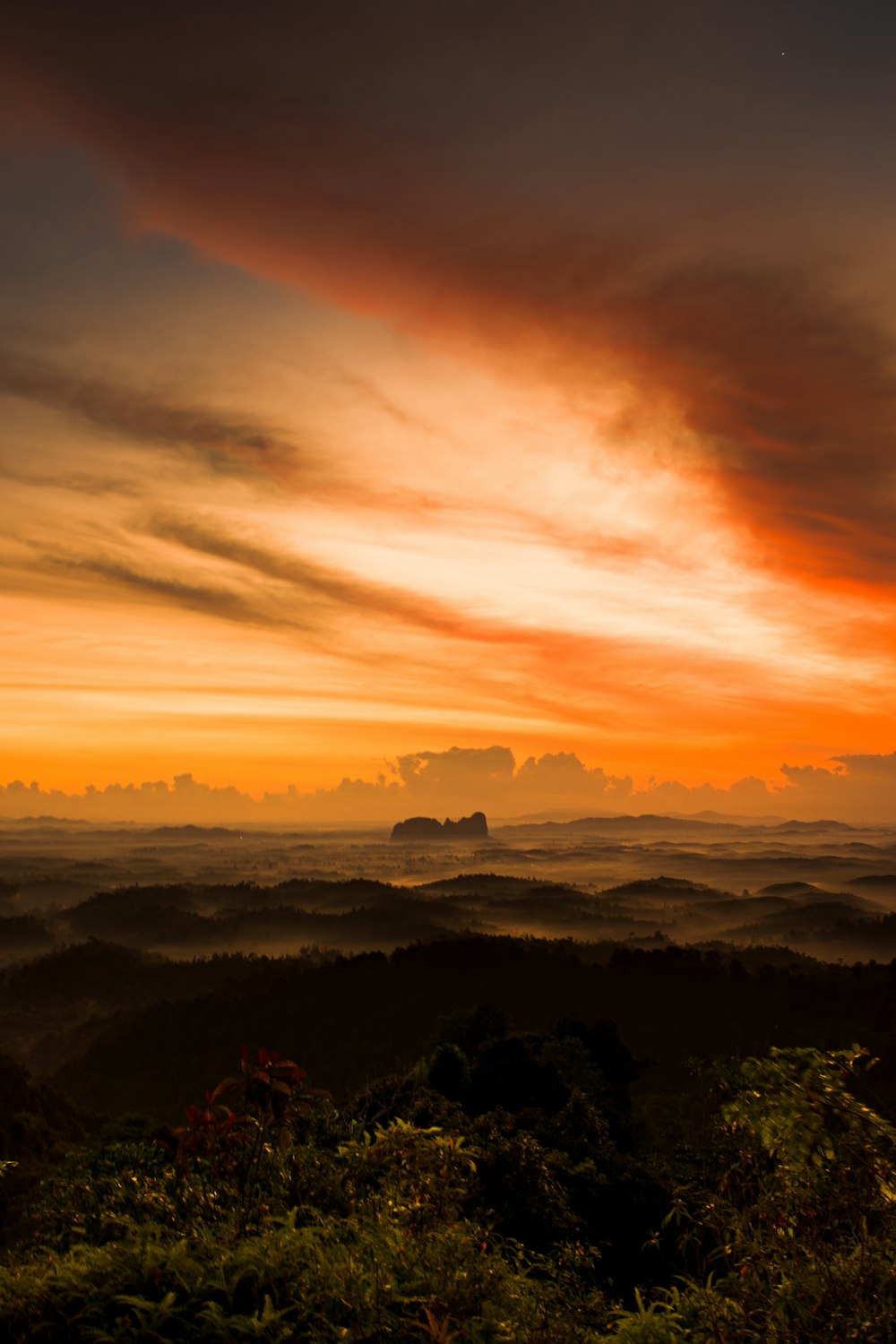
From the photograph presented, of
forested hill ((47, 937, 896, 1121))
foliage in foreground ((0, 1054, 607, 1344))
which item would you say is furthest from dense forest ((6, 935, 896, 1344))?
forested hill ((47, 937, 896, 1121))

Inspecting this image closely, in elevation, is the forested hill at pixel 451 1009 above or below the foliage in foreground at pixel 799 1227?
below

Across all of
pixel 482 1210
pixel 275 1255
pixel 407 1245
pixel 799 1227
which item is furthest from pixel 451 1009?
pixel 275 1255

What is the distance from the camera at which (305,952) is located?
465 feet

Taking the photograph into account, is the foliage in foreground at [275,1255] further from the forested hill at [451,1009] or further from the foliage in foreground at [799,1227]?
the forested hill at [451,1009]

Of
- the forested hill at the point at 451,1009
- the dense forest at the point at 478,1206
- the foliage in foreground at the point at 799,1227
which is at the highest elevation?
the foliage in foreground at the point at 799,1227

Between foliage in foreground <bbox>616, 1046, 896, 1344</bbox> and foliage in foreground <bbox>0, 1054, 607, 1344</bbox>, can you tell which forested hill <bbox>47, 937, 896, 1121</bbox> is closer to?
foliage in foreground <bbox>0, 1054, 607, 1344</bbox>

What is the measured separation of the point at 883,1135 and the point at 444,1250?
20.1 feet

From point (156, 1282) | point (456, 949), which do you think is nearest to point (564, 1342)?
point (156, 1282)

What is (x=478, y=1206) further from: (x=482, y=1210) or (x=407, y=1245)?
(x=407, y=1245)

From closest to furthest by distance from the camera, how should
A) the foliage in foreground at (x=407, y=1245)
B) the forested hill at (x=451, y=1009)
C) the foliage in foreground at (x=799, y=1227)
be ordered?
1. the foliage in foreground at (x=799, y=1227)
2. the foliage in foreground at (x=407, y=1245)
3. the forested hill at (x=451, y=1009)

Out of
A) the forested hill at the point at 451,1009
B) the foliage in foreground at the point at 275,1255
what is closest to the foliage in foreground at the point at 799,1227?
the foliage in foreground at the point at 275,1255

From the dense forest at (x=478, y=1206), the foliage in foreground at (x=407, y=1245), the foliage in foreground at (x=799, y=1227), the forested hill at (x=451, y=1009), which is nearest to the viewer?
the foliage in foreground at (x=799, y=1227)

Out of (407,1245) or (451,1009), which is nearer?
(407,1245)

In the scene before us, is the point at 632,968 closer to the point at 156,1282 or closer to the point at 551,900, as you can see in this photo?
the point at 156,1282
